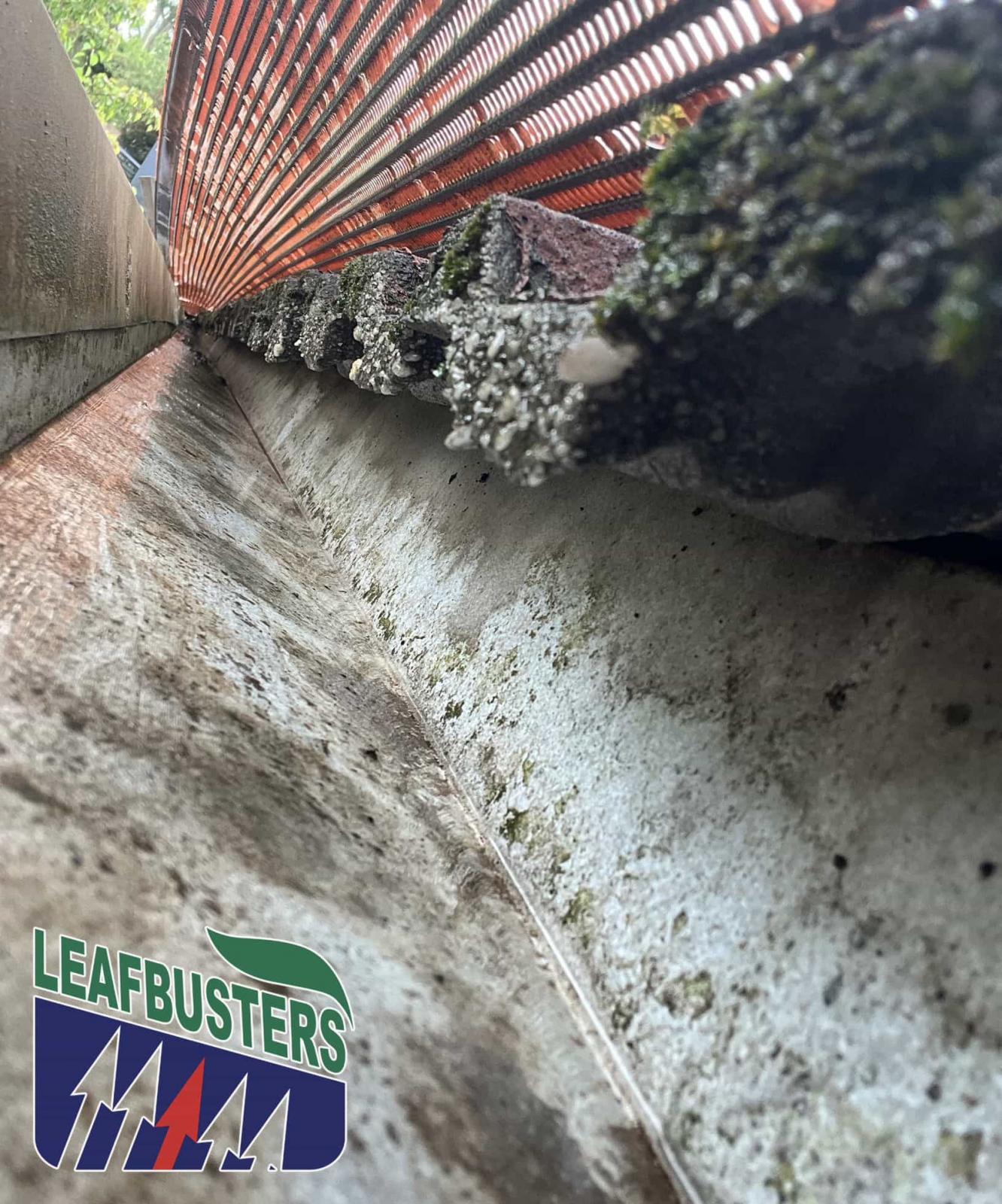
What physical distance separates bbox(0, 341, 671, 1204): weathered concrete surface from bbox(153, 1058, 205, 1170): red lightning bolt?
0.06 feet

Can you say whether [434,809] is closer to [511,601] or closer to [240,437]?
[511,601]

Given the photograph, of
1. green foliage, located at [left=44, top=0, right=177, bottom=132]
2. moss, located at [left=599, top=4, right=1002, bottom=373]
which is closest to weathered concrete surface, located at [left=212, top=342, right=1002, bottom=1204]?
moss, located at [left=599, top=4, right=1002, bottom=373]

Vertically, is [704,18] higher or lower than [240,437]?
higher

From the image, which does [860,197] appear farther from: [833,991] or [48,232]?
[48,232]

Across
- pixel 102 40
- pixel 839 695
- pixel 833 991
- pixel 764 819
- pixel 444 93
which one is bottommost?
pixel 833 991

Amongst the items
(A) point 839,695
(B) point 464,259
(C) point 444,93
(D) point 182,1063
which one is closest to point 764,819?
(A) point 839,695

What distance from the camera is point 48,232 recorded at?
8.87 feet

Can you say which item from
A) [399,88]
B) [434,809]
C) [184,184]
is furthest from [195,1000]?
[184,184]

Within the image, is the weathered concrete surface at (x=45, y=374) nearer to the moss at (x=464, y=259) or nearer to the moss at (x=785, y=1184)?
the moss at (x=464, y=259)

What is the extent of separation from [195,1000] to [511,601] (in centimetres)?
113

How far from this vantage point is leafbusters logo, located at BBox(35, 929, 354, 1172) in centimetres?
81

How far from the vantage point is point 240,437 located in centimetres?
480

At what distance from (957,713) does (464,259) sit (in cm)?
105

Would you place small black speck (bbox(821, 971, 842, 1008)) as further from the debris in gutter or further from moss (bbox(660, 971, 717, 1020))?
the debris in gutter
